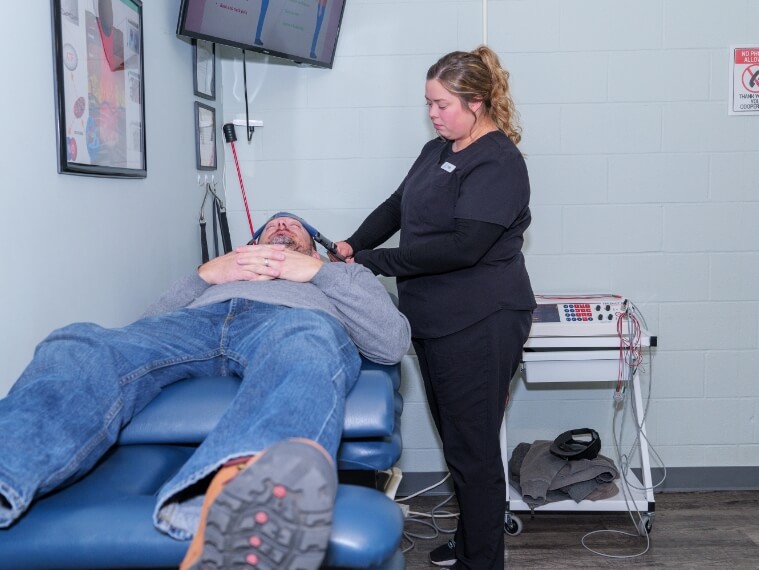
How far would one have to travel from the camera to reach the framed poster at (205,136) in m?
2.85

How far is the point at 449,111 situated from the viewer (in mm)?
2270

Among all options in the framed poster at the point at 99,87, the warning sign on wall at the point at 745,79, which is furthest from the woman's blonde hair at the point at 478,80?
the warning sign on wall at the point at 745,79

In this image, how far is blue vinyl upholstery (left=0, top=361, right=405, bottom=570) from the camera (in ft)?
3.71

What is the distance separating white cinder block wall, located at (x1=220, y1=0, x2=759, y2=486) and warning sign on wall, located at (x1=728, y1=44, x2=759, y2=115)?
0.03m

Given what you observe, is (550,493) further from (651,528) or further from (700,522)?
(700,522)

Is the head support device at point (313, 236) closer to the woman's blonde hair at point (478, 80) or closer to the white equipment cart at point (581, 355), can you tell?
the woman's blonde hair at point (478, 80)

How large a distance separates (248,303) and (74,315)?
1.34 ft

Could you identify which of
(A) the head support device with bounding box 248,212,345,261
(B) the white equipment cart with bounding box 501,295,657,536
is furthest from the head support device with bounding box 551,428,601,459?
(A) the head support device with bounding box 248,212,345,261

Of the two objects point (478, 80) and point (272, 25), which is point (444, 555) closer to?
point (478, 80)

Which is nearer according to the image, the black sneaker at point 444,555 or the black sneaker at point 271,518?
the black sneaker at point 271,518

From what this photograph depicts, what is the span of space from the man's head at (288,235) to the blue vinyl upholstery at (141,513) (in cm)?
91

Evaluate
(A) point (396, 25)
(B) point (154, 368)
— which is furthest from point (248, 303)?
(A) point (396, 25)

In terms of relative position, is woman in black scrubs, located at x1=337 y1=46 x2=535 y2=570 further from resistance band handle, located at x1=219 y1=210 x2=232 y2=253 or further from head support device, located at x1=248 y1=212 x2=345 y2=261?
resistance band handle, located at x1=219 y1=210 x2=232 y2=253

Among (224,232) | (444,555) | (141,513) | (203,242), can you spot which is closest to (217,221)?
(224,232)
